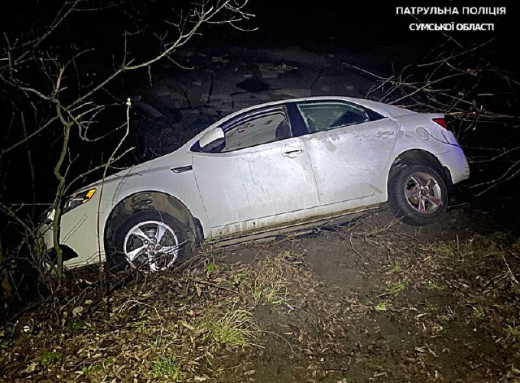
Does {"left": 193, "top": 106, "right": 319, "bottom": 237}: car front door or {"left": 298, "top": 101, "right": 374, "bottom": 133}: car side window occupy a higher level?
{"left": 298, "top": 101, "right": 374, "bottom": 133}: car side window

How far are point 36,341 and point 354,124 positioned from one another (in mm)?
3890

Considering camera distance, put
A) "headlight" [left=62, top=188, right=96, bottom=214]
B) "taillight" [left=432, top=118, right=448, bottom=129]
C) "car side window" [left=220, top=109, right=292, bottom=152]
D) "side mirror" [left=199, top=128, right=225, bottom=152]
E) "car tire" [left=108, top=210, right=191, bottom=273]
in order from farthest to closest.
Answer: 1. "taillight" [left=432, top=118, right=448, bottom=129]
2. "car side window" [left=220, top=109, right=292, bottom=152]
3. "side mirror" [left=199, top=128, right=225, bottom=152]
4. "headlight" [left=62, top=188, right=96, bottom=214]
5. "car tire" [left=108, top=210, right=191, bottom=273]

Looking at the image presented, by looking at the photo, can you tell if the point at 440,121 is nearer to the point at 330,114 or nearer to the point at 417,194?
the point at 417,194

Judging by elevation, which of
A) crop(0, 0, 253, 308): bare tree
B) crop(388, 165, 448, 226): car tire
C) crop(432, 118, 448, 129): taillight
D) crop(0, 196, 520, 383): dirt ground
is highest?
crop(0, 0, 253, 308): bare tree

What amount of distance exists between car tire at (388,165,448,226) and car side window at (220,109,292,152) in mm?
1385

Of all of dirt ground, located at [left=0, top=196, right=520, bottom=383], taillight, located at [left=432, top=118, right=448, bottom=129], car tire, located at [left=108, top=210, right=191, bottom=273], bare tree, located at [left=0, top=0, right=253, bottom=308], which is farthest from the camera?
taillight, located at [left=432, top=118, right=448, bottom=129]

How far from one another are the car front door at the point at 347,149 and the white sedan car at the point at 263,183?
1 centimetres

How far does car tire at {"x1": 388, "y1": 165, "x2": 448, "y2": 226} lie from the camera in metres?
5.68

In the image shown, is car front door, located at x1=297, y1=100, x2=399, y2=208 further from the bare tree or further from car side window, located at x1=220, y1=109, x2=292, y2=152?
the bare tree

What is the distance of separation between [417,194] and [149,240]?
3.06 m

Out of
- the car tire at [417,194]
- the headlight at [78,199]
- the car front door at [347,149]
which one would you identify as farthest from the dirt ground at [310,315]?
the headlight at [78,199]

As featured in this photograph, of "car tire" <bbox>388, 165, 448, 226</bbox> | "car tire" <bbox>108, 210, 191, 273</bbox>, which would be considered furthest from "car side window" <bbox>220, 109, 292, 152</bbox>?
"car tire" <bbox>388, 165, 448, 226</bbox>

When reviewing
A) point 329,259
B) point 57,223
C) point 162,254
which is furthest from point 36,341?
point 329,259

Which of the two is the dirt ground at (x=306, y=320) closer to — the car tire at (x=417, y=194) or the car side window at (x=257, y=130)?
the car tire at (x=417, y=194)
